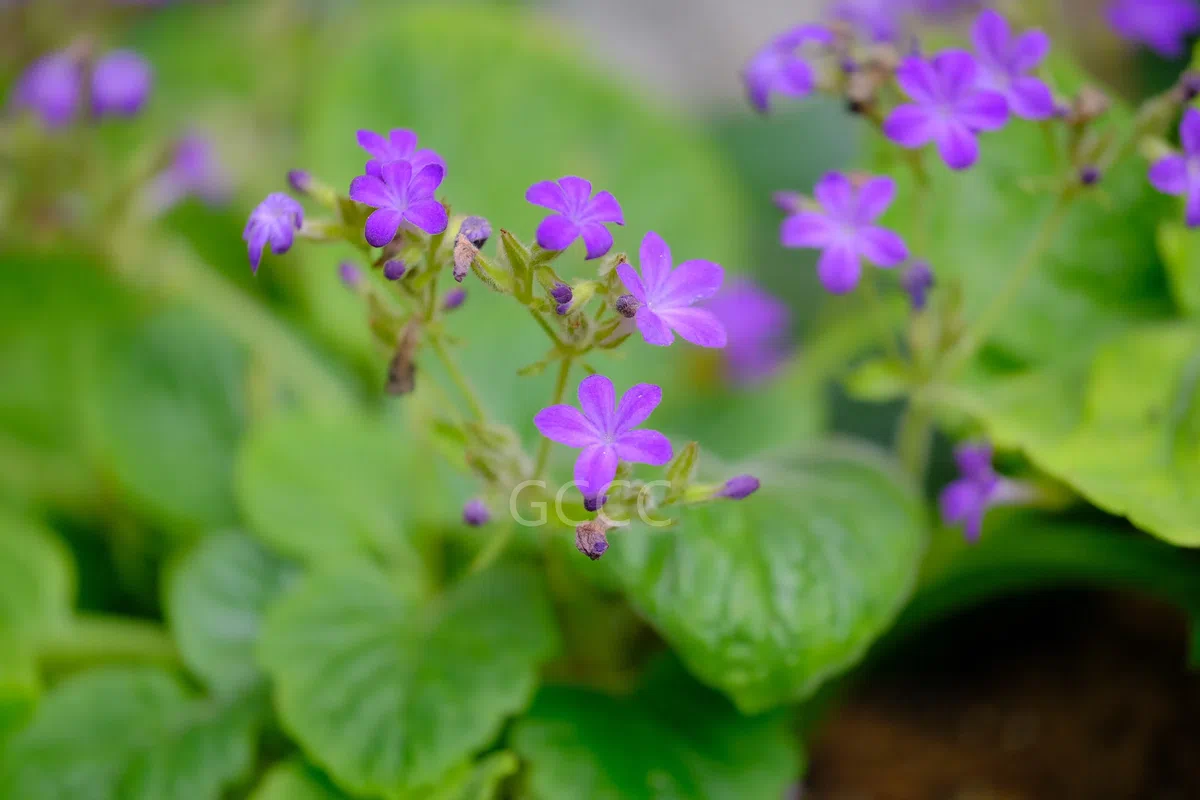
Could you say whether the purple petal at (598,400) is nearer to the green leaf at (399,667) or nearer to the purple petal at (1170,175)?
the green leaf at (399,667)

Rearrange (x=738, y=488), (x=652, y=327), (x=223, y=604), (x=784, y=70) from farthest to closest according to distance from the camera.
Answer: (x=223, y=604) → (x=784, y=70) → (x=738, y=488) → (x=652, y=327)

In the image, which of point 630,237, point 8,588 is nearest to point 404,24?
point 630,237

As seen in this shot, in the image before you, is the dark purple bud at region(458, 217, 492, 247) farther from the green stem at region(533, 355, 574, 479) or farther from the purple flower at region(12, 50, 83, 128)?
the purple flower at region(12, 50, 83, 128)

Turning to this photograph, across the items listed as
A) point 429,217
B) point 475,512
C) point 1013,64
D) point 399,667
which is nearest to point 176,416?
point 399,667

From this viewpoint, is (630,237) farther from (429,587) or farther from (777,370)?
(429,587)

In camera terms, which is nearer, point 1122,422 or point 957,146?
point 957,146

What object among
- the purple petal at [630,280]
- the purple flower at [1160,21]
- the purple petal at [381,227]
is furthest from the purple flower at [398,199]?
the purple flower at [1160,21]

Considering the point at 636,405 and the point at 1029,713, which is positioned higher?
the point at 636,405

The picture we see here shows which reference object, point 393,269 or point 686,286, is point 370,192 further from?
point 686,286
